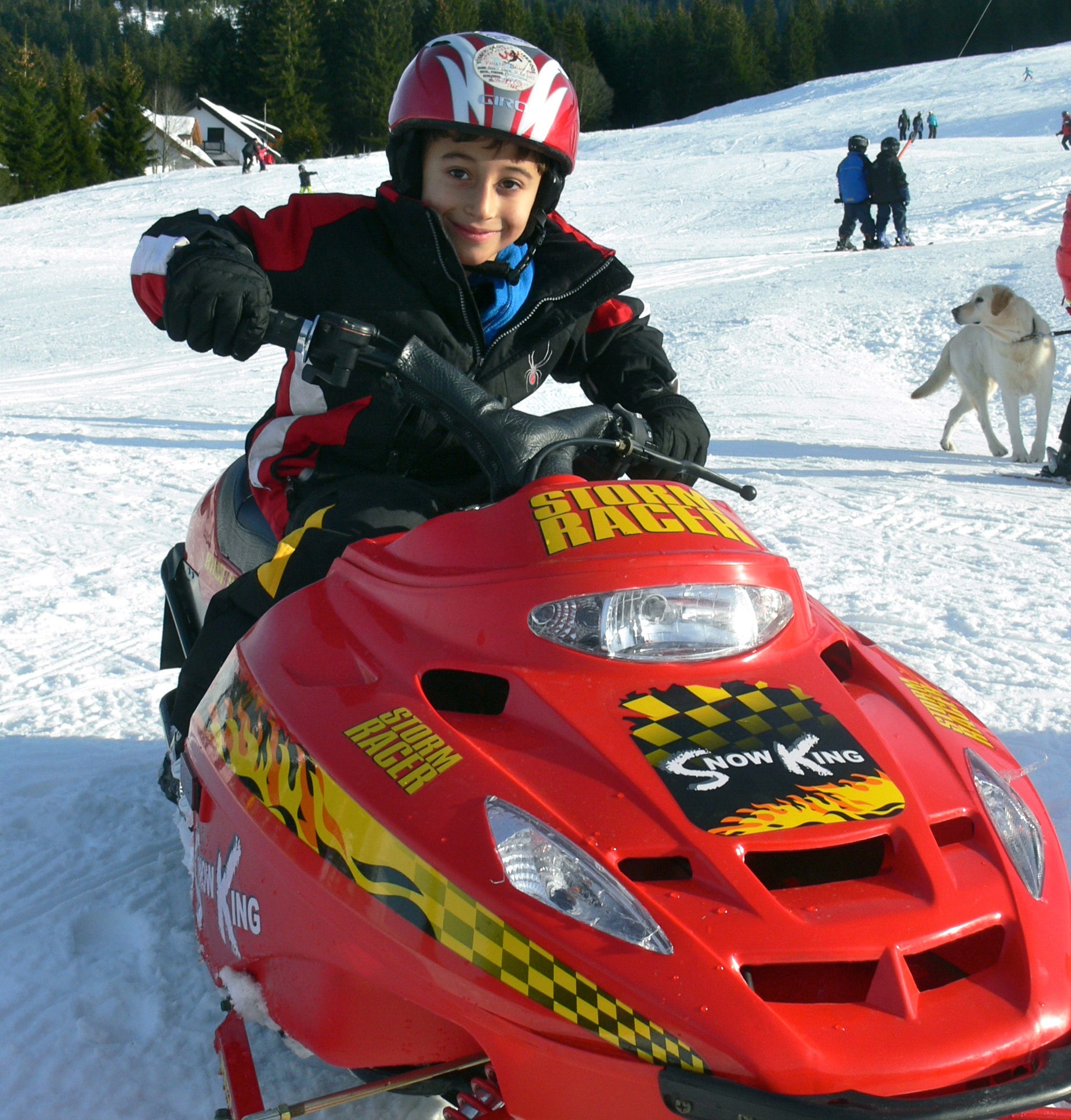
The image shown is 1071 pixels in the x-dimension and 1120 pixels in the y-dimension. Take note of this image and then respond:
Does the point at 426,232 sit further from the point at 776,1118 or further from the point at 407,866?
the point at 776,1118

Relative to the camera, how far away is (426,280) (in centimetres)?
242

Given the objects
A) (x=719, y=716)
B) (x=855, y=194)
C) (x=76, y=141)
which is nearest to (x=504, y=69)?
(x=719, y=716)

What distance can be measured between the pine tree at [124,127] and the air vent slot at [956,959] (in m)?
58.5

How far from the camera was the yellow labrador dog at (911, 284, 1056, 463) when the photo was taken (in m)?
7.84

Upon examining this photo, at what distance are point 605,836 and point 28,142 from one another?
56384 millimetres

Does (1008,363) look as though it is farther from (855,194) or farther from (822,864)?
(855,194)

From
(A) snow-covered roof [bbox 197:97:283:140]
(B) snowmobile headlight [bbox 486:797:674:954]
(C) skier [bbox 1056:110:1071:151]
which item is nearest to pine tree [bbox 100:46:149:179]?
(A) snow-covered roof [bbox 197:97:283:140]

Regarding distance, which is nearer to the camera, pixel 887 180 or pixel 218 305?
pixel 218 305

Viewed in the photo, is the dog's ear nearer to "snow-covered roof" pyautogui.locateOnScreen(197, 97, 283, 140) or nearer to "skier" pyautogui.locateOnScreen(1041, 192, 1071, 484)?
"skier" pyautogui.locateOnScreen(1041, 192, 1071, 484)

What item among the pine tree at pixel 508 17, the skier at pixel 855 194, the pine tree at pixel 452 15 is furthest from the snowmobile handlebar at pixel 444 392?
the pine tree at pixel 452 15

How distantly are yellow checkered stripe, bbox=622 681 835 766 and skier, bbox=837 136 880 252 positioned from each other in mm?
17059

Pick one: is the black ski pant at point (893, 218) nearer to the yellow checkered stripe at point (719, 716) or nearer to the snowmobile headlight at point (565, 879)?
the yellow checkered stripe at point (719, 716)

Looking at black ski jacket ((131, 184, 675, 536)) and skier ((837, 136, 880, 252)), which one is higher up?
black ski jacket ((131, 184, 675, 536))

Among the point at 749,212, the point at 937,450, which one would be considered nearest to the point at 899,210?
the point at 749,212
